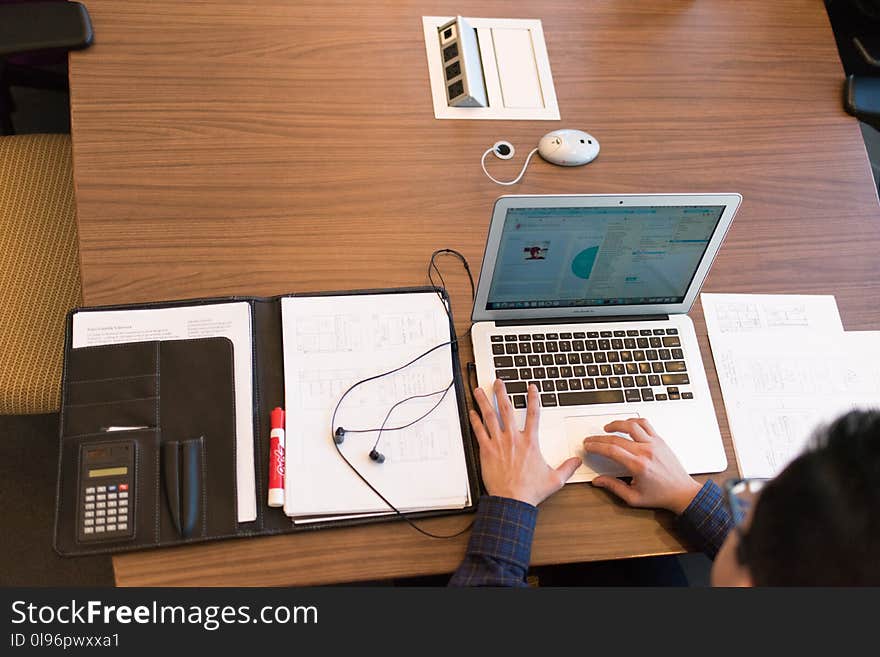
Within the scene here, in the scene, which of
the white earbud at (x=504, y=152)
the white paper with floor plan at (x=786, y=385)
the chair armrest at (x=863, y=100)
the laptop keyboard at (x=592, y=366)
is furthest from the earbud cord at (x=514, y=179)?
the chair armrest at (x=863, y=100)

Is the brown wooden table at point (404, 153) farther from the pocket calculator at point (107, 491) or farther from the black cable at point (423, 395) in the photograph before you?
the pocket calculator at point (107, 491)

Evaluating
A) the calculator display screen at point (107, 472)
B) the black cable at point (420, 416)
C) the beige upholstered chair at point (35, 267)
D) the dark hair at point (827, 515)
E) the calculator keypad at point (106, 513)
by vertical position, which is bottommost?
the dark hair at point (827, 515)

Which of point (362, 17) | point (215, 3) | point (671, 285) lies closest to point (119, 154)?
point (215, 3)

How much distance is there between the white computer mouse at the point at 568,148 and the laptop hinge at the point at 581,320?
0.30 metres

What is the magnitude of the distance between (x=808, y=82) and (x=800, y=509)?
1.02m

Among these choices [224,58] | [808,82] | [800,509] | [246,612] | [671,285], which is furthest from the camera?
[808,82]

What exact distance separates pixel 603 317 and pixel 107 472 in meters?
0.73

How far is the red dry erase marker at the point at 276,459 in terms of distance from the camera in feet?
2.92

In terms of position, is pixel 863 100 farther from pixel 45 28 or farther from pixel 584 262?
pixel 45 28

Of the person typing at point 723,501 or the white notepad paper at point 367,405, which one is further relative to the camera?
the white notepad paper at point 367,405

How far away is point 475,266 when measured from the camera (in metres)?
1.10

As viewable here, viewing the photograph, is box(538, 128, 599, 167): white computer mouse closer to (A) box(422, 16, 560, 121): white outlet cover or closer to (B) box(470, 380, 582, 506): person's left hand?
(A) box(422, 16, 560, 121): white outlet cover

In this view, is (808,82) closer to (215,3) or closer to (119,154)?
(215,3)

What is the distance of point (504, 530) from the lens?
882 millimetres
